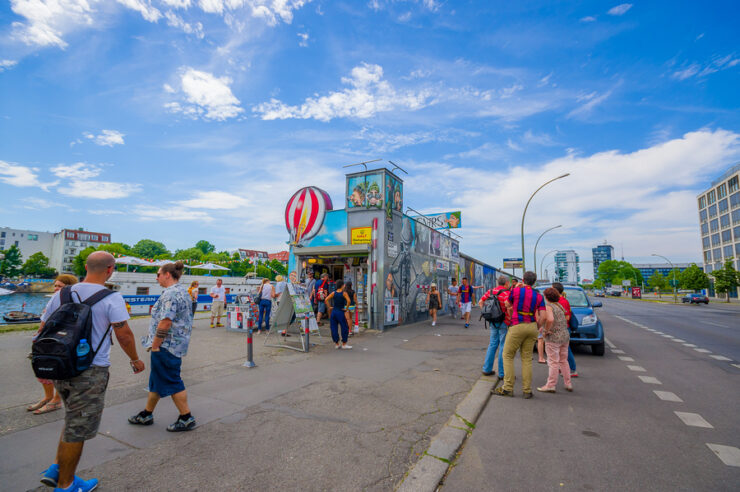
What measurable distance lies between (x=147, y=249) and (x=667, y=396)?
109 metres

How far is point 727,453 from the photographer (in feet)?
11.3

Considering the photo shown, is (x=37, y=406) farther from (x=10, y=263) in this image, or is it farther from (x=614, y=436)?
(x=10, y=263)

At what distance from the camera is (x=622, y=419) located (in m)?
4.37

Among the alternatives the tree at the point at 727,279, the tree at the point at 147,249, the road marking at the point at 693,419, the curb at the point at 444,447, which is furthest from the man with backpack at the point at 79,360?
the tree at the point at 147,249

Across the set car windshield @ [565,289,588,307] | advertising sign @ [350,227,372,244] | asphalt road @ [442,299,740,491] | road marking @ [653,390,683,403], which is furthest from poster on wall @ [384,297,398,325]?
road marking @ [653,390,683,403]

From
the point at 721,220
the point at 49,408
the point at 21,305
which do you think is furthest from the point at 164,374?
the point at 721,220

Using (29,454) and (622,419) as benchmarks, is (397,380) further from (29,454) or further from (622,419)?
(29,454)

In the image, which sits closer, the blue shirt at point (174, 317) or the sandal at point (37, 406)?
the blue shirt at point (174, 317)

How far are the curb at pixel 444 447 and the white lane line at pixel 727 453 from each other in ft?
7.41

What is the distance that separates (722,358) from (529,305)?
21.8 feet

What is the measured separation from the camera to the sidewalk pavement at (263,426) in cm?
297

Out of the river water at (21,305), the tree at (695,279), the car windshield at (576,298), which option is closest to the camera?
the car windshield at (576,298)

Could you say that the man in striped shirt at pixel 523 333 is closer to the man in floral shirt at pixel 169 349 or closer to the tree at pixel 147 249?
the man in floral shirt at pixel 169 349

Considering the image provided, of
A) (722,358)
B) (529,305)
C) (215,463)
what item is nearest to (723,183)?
(722,358)
